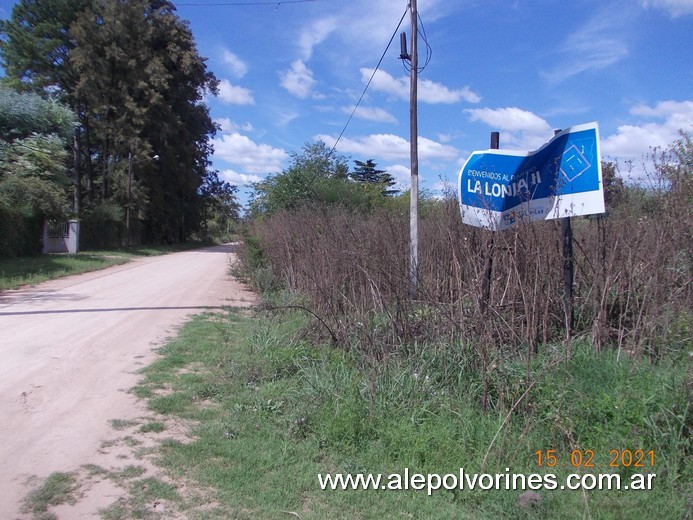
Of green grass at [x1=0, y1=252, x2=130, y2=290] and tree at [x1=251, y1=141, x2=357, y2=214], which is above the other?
tree at [x1=251, y1=141, x2=357, y2=214]

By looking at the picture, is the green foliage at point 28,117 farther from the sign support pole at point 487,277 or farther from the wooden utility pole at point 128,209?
the sign support pole at point 487,277

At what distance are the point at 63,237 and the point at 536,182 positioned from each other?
29.2m

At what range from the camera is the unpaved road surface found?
13.7 feet

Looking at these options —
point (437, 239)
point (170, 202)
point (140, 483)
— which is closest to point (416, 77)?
point (437, 239)

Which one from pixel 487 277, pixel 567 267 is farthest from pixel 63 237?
pixel 567 267

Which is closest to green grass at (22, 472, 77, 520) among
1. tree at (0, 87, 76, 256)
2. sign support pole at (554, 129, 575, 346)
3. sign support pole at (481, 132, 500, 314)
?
sign support pole at (481, 132, 500, 314)

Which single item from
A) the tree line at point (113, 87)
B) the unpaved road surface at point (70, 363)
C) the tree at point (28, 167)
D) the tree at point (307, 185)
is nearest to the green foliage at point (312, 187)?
the tree at point (307, 185)

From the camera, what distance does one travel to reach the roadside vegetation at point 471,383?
3.52m

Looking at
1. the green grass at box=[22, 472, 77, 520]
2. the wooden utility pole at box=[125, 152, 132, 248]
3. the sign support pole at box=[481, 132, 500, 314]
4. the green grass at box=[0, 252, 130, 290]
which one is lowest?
the green grass at box=[22, 472, 77, 520]

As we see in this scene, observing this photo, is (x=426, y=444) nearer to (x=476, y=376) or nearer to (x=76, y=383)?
(x=476, y=376)

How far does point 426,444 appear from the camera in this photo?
3.96 meters
